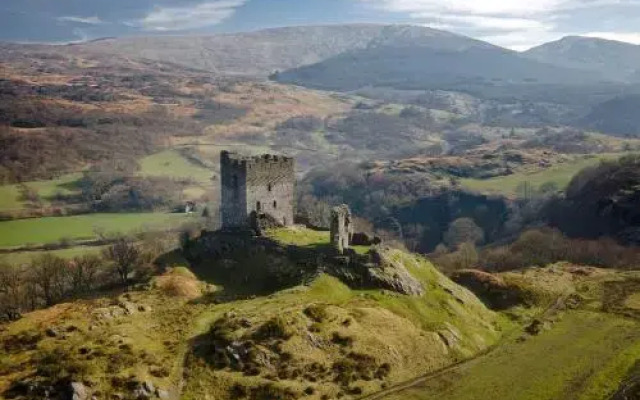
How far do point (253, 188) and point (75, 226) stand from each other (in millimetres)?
101472

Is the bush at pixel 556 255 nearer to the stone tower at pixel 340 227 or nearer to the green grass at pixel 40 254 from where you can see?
the stone tower at pixel 340 227

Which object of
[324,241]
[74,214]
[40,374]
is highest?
[324,241]

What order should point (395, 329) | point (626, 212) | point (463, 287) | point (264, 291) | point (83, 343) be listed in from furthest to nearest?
1. point (626, 212)
2. point (463, 287)
3. point (264, 291)
4. point (395, 329)
5. point (83, 343)

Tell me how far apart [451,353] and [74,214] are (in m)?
143

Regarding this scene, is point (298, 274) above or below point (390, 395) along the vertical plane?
above

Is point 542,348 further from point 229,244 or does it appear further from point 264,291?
point 229,244

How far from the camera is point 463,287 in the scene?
77.2 m

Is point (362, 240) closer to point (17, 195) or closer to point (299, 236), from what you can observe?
point (299, 236)

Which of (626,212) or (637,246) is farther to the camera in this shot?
(626,212)

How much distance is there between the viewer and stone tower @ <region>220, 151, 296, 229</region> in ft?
253

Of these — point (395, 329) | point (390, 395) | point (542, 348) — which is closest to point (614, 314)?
point (542, 348)

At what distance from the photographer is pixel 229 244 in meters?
76.6

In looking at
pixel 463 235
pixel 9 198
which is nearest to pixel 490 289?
pixel 463 235

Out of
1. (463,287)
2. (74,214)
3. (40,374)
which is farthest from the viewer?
(74,214)
